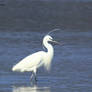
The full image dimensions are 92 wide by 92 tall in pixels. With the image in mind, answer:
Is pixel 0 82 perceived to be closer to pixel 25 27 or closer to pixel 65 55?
pixel 65 55

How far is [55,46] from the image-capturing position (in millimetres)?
16641

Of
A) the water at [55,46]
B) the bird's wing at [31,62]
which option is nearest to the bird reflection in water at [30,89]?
the water at [55,46]

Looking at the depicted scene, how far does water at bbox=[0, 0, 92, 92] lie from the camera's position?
11.7 metres

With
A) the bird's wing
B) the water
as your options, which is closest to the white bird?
the bird's wing

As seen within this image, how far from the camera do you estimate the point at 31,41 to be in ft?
58.1

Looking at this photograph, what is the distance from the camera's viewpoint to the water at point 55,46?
11672mm

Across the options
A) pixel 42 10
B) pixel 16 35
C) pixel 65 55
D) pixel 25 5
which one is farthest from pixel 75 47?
pixel 25 5

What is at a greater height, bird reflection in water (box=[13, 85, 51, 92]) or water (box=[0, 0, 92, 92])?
water (box=[0, 0, 92, 92])

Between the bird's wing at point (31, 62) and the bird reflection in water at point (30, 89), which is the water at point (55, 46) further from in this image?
the bird's wing at point (31, 62)

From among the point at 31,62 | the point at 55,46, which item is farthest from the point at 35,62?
the point at 55,46

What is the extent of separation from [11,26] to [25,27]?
75 cm

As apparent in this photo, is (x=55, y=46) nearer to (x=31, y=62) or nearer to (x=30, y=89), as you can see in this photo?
(x=31, y=62)

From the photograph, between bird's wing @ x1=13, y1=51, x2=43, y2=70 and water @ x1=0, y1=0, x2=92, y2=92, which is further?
bird's wing @ x1=13, y1=51, x2=43, y2=70

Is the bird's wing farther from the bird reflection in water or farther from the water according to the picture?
the bird reflection in water
